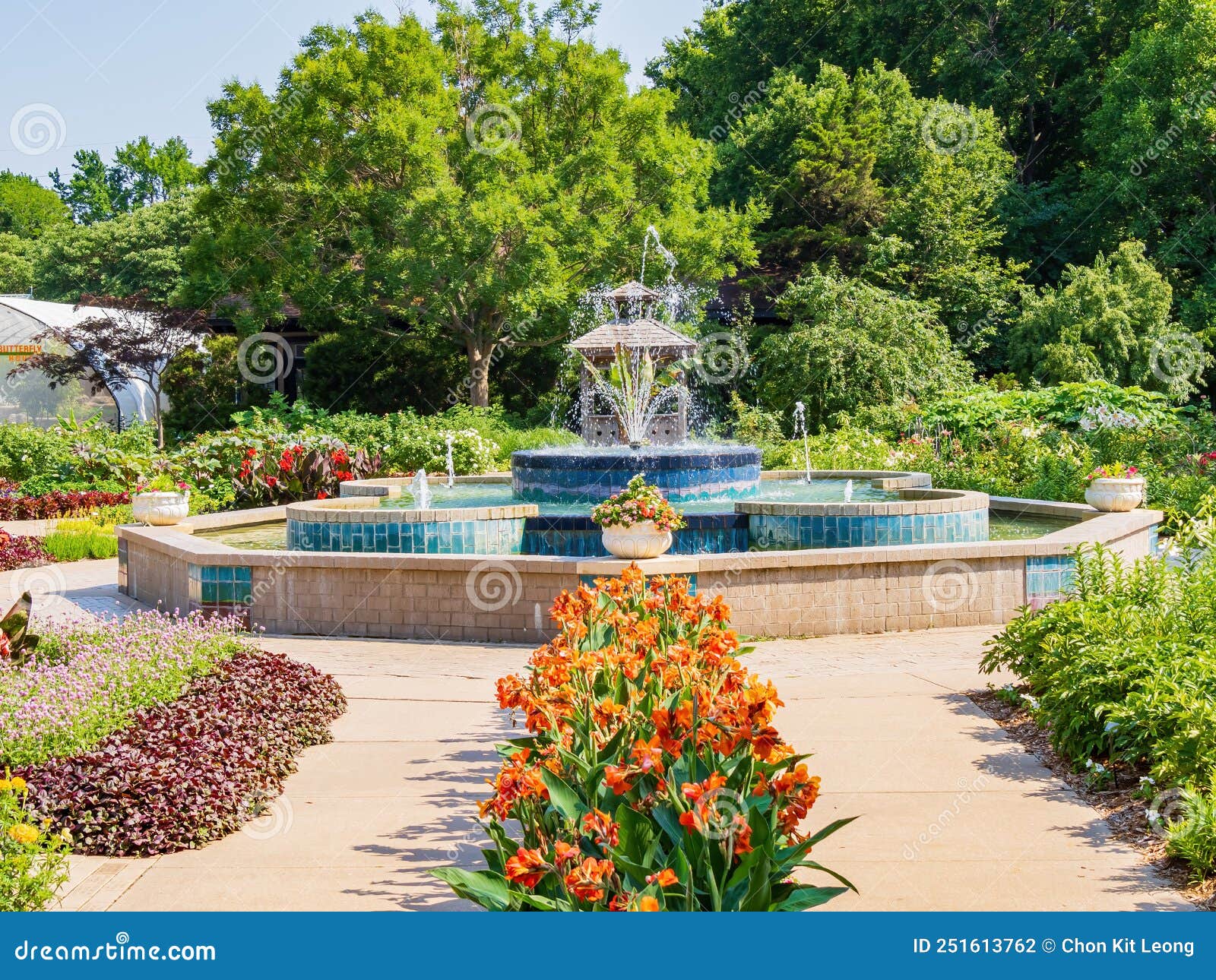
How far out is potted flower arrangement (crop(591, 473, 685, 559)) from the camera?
9.32 metres

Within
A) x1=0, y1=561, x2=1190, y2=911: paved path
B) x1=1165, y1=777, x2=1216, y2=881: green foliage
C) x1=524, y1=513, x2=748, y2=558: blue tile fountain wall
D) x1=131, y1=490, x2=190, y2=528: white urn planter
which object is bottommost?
x1=0, y1=561, x2=1190, y2=911: paved path

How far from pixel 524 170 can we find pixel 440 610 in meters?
17.0

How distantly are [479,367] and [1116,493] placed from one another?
1668cm

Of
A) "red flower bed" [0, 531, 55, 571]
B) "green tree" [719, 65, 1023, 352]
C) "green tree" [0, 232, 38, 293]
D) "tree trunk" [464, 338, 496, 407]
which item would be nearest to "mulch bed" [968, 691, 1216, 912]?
"red flower bed" [0, 531, 55, 571]

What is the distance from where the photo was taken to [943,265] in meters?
28.0

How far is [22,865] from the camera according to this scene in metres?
3.84

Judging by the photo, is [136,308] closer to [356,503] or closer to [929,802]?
[356,503]

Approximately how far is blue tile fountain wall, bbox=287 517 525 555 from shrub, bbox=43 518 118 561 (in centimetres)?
532

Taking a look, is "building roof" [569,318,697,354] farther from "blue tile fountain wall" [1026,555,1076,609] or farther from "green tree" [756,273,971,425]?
"green tree" [756,273,971,425]

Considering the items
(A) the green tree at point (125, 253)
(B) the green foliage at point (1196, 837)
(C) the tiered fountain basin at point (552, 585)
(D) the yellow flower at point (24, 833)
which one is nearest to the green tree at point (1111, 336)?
(C) the tiered fountain basin at point (552, 585)

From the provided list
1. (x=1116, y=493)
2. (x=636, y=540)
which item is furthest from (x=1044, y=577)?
(x=636, y=540)

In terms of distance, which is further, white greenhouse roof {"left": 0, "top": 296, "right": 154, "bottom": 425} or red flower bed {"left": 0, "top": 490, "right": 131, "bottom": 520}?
white greenhouse roof {"left": 0, "top": 296, "right": 154, "bottom": 425}

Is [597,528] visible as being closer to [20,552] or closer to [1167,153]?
[20,552]

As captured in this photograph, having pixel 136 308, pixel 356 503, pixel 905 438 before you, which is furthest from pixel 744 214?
pixel 356 503
